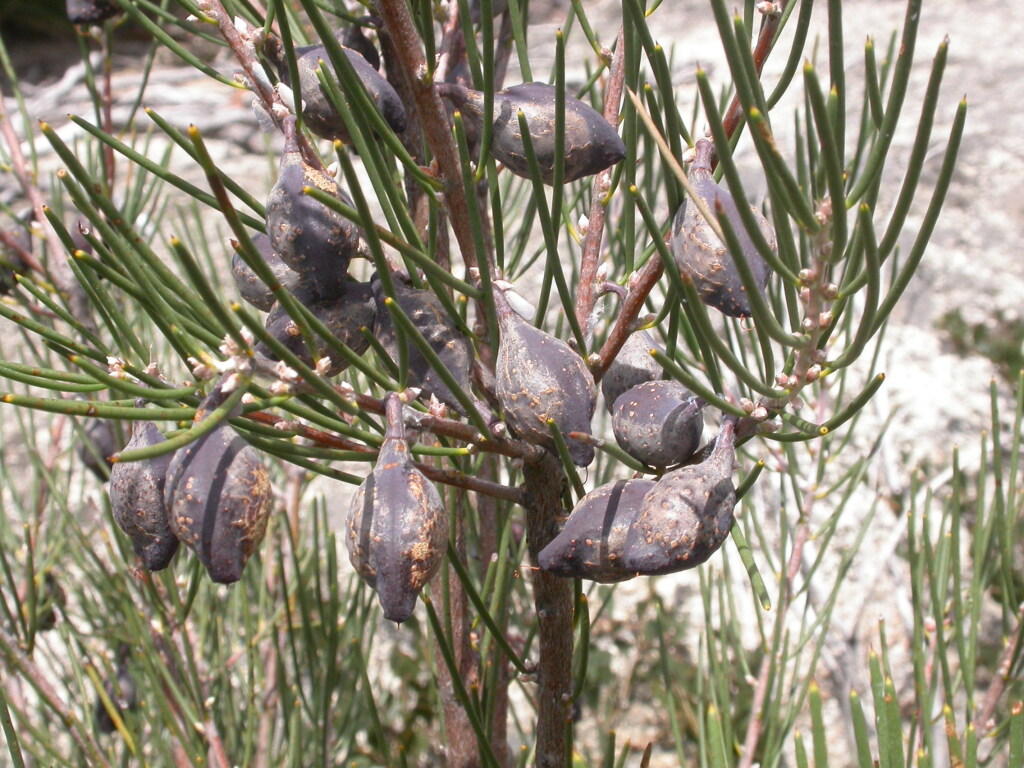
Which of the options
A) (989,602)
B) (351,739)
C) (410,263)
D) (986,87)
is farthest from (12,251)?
(986,87)

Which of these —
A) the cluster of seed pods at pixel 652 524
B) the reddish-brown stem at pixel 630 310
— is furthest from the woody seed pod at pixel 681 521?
the reddish-brown stem at pixel 630 310

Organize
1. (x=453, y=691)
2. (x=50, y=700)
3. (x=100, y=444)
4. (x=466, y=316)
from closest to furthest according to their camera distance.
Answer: (x=466, y=316) < (x=453, y=691) < (x=50, y=700) < (x=100, y=444)

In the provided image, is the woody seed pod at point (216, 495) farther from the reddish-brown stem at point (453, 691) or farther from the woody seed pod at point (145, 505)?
the reddish-brown stem at point (453, 691)

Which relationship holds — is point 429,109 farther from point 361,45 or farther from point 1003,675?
point 1003,675

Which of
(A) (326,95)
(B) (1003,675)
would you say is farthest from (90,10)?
(B) (1003,675)

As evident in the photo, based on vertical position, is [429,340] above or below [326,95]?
below

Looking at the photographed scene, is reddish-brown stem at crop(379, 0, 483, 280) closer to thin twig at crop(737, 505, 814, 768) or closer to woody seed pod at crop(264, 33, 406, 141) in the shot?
woody seed pod at crop(264, 33, 406, 141)
